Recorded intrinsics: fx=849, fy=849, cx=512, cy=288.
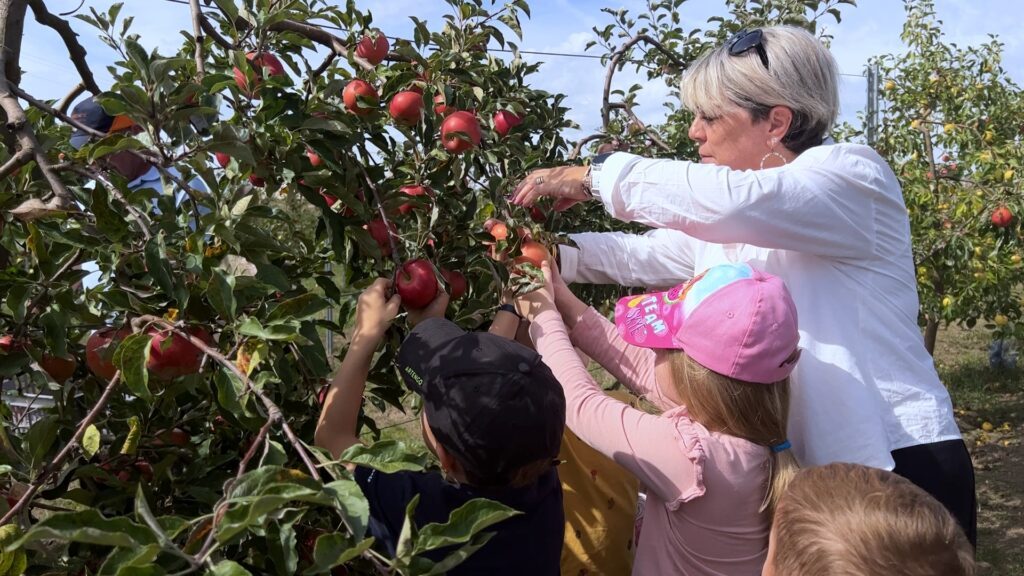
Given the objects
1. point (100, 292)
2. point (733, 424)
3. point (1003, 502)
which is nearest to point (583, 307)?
point (733, 424)

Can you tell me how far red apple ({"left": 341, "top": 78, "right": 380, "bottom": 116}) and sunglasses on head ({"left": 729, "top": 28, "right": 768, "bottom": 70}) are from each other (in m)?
0.69

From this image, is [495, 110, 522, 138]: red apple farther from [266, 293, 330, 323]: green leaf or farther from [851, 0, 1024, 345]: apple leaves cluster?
[851, 0, 1024, 345]: apple leaves cluster

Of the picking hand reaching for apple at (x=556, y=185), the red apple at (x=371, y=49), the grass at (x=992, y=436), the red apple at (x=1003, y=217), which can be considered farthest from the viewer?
the red apple at (x=1003, y=217)

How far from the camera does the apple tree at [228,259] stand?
1.09m

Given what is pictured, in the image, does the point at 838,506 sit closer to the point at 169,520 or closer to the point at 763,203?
the point at 763,203

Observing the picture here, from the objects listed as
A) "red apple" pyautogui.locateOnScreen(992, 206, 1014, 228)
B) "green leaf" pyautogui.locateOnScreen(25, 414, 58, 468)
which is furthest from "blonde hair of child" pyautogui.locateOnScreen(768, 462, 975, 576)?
"red apple" pyautogui.locateOnScreen(992, 206, 1014, 228)

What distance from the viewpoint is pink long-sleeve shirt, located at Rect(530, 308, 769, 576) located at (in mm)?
1381

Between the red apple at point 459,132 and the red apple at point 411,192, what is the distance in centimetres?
10

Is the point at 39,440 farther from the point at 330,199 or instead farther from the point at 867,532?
the point at 867,532

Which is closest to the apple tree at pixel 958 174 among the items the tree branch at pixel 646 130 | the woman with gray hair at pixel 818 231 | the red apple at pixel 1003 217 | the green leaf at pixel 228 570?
the red apple at pixel 1003 217

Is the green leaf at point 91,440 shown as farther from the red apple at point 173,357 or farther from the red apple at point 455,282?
the red apple at point 455,282

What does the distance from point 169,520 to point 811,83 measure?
1326mm

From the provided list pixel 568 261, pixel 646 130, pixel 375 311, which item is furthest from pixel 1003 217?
pixel 375 311

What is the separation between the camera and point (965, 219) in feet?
16.0
